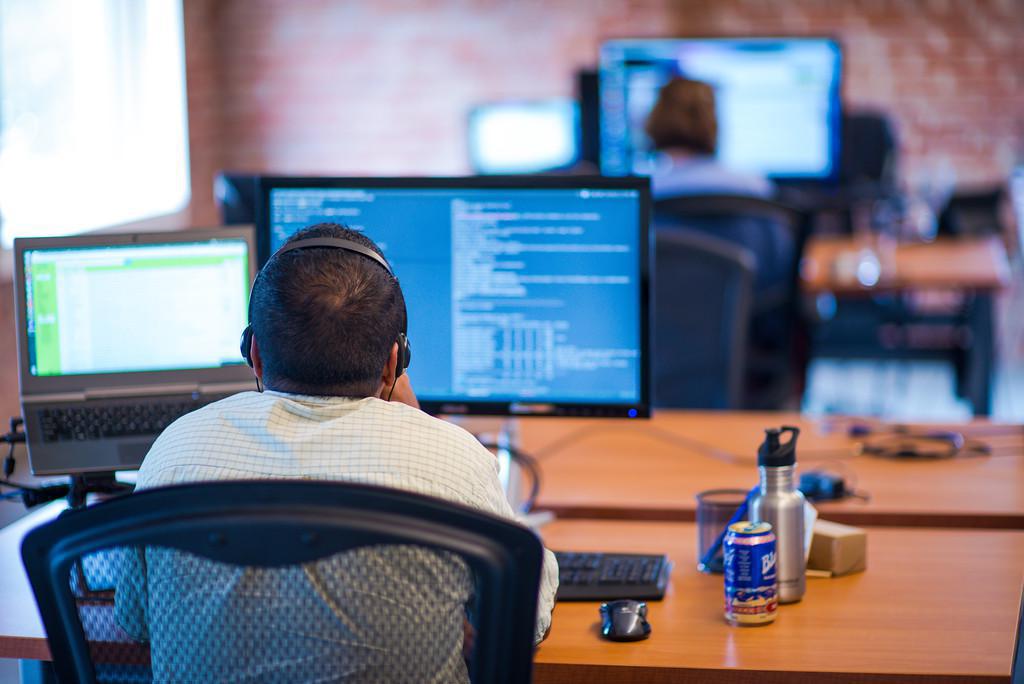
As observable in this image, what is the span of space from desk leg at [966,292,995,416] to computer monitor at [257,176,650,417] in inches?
108

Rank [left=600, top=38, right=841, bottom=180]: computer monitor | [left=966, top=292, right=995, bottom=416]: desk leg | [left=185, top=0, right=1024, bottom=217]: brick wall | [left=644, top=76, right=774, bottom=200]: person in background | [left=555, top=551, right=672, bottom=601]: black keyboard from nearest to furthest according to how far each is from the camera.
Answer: [left=555, top=551, right=672, bottom=601]: black keyboard
[left=644, top=76, right=774, bottom=200]: person in background
[left=966, top=292, right=995, bottom=416]: desk leg
[left=600, top=38, right=841, bottom=180]: computer monitor
[left=185, top=0, right=1024, bottom=217]: brick wall

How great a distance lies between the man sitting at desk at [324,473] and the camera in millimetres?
950

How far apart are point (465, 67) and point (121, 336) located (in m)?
4.68

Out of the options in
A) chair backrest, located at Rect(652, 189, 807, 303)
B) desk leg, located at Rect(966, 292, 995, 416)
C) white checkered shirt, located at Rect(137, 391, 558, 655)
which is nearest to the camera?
white checkered shirt, located at Rect(137, 391, 558, 655)

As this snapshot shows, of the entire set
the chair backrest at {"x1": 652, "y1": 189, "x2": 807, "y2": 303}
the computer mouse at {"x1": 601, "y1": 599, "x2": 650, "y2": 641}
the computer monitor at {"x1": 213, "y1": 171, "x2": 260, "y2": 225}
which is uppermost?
the computer monitor at {"x1": 213, "y1": 171, "x2": 260, "y2": 225}

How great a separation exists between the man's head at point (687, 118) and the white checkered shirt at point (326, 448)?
2434mm

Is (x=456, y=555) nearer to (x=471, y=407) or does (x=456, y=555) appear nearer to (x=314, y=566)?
(x=314, y=566)

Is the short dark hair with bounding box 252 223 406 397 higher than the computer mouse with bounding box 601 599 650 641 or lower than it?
higher

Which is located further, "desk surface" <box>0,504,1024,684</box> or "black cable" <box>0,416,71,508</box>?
"black cable" <box>0,416,71,508</box>

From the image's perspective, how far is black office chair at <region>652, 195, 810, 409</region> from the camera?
123 inches

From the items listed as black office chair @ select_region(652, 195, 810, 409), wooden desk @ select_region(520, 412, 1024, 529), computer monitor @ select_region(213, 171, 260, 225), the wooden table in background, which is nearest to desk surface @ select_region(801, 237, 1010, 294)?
the wooden table in background

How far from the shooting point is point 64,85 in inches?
184

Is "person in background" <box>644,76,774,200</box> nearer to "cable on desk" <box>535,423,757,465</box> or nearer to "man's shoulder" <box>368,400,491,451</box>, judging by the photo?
"cable on desk" <box>535,423,757,465</box>

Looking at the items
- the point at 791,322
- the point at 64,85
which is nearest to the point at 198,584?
the point at 791,322
